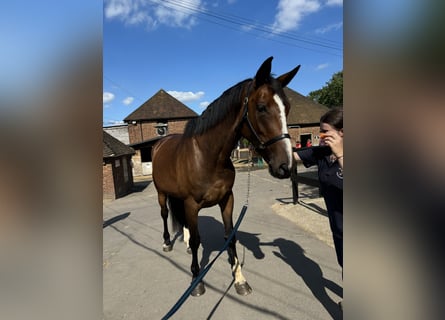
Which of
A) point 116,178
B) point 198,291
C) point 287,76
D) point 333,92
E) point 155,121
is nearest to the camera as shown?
point 287,76

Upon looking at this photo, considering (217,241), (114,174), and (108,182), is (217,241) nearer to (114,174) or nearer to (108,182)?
(108,182)

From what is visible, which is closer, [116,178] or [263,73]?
[263,73]

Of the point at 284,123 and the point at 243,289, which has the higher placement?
the point at 284,123

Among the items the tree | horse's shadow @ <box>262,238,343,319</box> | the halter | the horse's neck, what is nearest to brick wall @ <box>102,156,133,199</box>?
horse's shadow @ <box>262,238,343,319</box>

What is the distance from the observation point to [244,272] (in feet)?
11.3

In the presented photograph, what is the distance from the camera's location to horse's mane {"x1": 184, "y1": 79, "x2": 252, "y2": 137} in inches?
98.4

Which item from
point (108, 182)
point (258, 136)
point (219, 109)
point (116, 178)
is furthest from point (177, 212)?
point (116, 178)

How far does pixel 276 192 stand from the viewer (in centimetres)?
948

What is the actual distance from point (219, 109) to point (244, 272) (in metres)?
2.18

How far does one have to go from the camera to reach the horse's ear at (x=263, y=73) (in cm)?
212

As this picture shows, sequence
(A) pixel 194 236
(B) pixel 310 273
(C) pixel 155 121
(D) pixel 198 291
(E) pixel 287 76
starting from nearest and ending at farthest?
1. (E) pixel 287 76
2. (D) pixel 198 291
3. (A) pixel 194 236
4. (B) pixel 310 273
5. (C) pixel 155 121

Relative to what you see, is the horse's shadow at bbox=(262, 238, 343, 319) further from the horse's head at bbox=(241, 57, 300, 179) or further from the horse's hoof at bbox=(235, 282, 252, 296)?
the horse's head at bbox=(241, 57, 300, 179)
